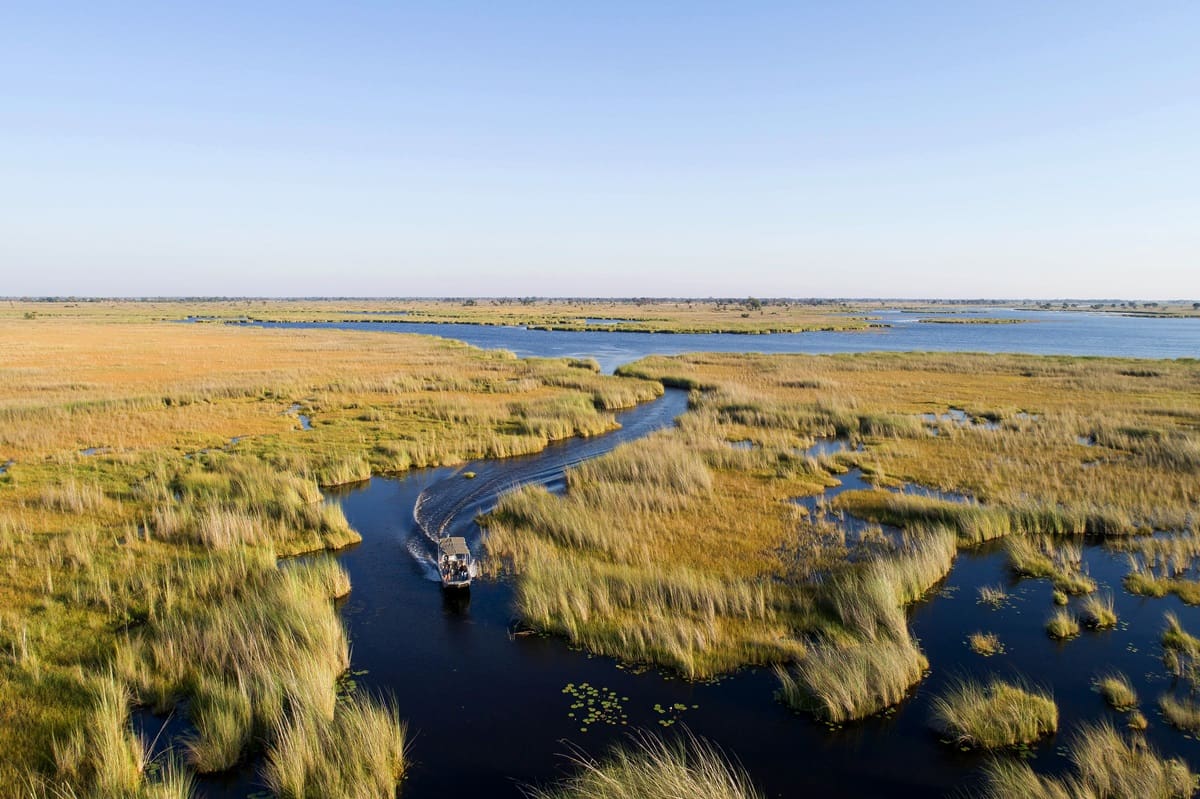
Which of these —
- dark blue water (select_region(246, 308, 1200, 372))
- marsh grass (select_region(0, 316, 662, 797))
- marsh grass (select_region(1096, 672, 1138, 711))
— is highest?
dark blue water (select_region(246, 308, 1200, 372))

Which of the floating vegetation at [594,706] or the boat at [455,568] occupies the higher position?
the boat at [455,568]

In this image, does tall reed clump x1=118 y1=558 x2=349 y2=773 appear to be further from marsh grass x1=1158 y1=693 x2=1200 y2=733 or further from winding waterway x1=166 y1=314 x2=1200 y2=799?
marsh grass x1=1158 y1=693 x2=1200 y2=733

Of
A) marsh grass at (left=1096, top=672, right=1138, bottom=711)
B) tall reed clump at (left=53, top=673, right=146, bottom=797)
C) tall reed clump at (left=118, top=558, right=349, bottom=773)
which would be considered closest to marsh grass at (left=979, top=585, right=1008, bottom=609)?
marsh grass at (left=1096, top=672, right=1138, bottom=711)

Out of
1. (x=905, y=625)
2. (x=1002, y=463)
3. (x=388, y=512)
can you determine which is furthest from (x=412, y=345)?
(x=905, y=625)

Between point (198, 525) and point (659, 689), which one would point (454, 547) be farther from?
point (198, 525)

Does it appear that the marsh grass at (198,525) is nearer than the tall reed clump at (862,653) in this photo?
Yes

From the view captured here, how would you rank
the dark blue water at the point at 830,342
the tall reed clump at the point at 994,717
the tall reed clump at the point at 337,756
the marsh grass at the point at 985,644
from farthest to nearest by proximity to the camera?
the dark blue water at the point at 830,342 → the marsh grass at the point at 985,644 → the tall reed clump at the point at 994,717 → the tall reed clump at the point at 337,756

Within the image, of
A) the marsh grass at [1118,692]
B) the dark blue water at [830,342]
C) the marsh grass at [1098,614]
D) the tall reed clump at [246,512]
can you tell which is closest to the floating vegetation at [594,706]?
the marsh grass at [1118,692]

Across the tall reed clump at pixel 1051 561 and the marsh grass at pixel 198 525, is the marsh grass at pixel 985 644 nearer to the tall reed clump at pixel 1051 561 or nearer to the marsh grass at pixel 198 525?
the tall reed clump at pixel 1051 561
